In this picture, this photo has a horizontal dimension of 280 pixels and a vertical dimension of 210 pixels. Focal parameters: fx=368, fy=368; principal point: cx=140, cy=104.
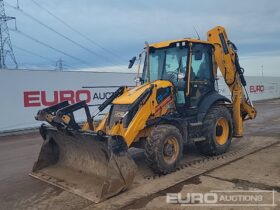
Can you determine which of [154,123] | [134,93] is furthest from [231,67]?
[154,123]

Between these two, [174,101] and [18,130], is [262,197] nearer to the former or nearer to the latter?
[174,101]

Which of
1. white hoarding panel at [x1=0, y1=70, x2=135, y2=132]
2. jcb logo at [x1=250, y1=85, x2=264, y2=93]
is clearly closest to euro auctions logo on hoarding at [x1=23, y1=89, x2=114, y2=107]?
white hoarding panel at [x1=0, y1=70, x2=135, y2=132]

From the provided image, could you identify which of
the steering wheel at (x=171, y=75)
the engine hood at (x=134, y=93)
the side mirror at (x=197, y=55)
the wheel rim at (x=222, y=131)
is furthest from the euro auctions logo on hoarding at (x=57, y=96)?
the side mirror at (x=197, y=55)

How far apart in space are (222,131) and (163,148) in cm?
248

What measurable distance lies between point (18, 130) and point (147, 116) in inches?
335

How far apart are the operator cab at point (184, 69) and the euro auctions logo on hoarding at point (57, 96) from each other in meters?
7.22

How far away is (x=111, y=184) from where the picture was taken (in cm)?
552

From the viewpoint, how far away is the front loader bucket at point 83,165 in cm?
557

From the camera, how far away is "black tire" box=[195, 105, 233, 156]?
7953mm

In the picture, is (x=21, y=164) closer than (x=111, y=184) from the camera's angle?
No

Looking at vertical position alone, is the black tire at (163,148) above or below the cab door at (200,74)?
below

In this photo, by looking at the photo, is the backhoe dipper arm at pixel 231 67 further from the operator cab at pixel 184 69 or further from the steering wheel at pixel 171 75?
the steering wheel at pixel 171 75

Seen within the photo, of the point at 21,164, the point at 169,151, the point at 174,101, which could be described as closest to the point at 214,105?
the point at 174,101

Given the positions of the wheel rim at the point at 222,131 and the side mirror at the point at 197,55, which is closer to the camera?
the side mirror at the point at 197,55
